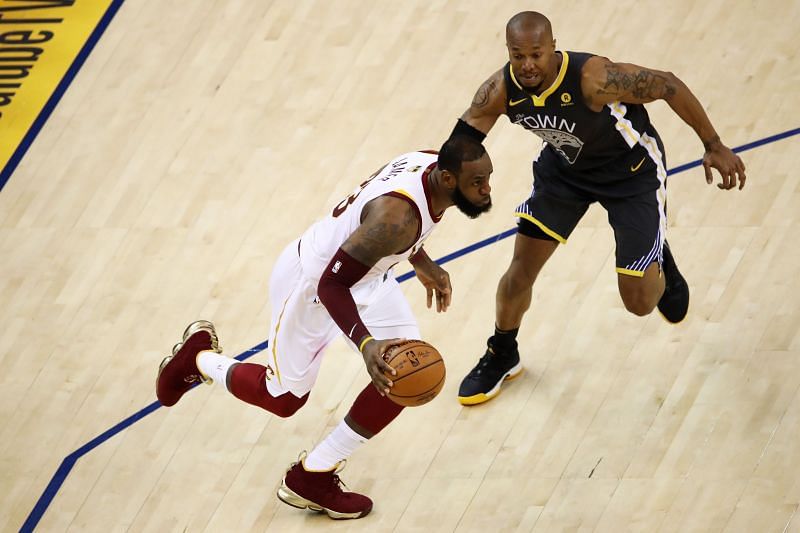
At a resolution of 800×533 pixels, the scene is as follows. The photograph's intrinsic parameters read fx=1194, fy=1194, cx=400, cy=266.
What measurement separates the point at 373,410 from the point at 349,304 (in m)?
0.74

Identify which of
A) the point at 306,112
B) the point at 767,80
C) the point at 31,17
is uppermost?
the point at 31,17

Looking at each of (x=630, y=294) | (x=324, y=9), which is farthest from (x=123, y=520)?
(x=324, y=9)

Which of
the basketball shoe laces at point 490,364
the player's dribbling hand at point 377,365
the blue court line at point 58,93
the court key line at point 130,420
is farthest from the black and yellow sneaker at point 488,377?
the blue court line at point 58,93

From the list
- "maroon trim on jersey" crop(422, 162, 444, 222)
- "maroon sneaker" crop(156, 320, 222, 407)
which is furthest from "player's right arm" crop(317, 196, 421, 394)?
"maroon sneaker" crop(156, 320, 222, 407)

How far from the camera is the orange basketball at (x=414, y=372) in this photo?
4.50 meters

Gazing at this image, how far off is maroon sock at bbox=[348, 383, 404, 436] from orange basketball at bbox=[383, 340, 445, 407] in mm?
453

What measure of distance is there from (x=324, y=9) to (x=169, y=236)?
7.56ft

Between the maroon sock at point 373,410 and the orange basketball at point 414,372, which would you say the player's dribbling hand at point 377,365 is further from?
the maroon sock at point 373,410

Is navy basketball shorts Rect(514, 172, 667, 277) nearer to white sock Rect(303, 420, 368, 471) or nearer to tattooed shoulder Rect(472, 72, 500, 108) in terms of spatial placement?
tattooed shoulder Rect(472, 72, 500, 108)

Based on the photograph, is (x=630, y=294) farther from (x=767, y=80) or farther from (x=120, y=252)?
(x=120, y=252)

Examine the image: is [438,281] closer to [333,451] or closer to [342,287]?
[342,287]

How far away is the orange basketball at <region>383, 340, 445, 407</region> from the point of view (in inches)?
177

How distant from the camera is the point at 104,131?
8234 mm

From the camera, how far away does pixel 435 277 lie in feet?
17.0
